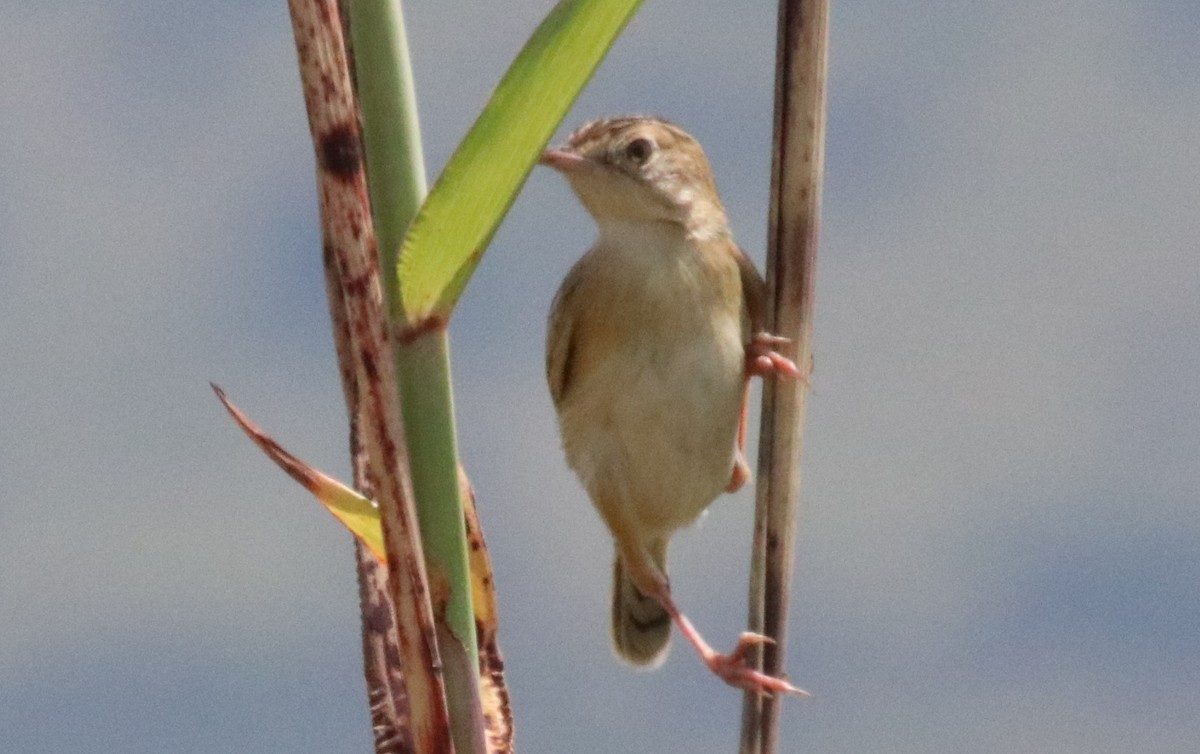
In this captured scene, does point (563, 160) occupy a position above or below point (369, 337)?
above

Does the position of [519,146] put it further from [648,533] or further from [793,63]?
[648,533]

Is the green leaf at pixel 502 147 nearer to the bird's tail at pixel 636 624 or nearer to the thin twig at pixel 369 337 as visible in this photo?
the thin twig at pixel 369 337

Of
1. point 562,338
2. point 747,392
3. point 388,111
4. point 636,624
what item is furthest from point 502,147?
point 636,624

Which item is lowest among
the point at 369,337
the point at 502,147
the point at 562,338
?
the point at 562,338

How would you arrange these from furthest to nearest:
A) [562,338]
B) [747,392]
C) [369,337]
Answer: [562,338] < [747,392] < [369,337]

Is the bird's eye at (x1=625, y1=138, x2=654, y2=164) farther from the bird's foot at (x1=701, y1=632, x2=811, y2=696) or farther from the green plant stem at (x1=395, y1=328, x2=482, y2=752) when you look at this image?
the green plant stem at (x1=395, y1=328, x2=482, y2=752)

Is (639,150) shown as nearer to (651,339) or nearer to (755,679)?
(651,339)

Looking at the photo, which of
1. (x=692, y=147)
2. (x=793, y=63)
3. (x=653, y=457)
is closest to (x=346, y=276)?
(x=793, y=63)
